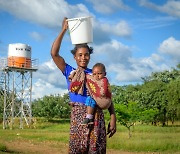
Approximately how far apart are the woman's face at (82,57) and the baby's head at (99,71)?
125 mm

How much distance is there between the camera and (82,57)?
11.9ft

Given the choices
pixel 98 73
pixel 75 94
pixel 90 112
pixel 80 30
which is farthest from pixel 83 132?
pixel 80 30

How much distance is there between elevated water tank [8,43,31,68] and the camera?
33312mm

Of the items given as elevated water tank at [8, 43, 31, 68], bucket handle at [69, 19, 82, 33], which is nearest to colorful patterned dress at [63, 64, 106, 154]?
bucket handle at [69, 19, 82, 33]

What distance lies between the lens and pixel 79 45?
12.0 ft

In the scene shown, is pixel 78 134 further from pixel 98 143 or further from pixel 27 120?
pixel 27 120

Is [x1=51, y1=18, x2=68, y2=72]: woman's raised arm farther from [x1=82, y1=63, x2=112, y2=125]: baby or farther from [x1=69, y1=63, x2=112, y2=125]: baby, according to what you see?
[x1=82, y1=63, x2=112, y2=125]: baby

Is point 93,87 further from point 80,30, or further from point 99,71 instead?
point 80,30

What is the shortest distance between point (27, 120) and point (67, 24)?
32.6m

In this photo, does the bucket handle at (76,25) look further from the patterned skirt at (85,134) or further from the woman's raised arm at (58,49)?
the patterned skirt at (85,134)

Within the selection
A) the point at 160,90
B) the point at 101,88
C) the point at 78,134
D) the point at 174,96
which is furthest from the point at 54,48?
the point at 160,90

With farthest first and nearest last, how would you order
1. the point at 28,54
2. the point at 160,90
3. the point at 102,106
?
the point at 160,90 → the point at 28,54 → the point at 102,106

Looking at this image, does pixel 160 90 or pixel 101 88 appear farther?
pixel 160 90

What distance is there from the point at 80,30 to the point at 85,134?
0.98 m
